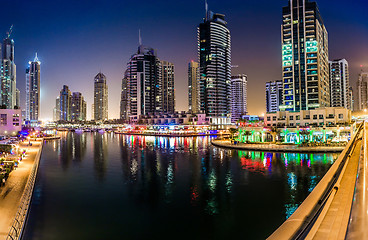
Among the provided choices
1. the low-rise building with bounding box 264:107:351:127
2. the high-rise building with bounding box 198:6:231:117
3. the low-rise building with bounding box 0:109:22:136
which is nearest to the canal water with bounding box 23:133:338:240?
the low-rise building with bounding box 264:107:351:127

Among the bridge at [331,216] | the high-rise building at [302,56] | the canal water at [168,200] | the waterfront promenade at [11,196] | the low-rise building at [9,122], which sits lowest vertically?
the canal water at [168,200]

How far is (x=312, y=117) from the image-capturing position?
2603 inches

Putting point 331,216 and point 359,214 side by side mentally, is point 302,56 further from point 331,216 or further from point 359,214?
point 331,216

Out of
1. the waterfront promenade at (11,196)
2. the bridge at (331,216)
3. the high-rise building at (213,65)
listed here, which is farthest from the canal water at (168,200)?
the high-rise building at (213,65)

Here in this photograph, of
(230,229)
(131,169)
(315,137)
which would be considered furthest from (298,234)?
(315,137)

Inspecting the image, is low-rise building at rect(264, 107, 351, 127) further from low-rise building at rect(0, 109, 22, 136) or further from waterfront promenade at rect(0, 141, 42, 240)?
low-rise building at rect(0, 109, 22, 136)

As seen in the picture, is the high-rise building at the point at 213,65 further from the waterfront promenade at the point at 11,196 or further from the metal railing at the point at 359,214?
the metal railing at the point at 359,214

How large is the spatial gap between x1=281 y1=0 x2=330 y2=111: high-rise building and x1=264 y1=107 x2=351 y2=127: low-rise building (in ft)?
57.5

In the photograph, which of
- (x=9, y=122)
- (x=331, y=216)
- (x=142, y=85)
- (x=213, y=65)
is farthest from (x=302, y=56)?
(x=142, y=85)

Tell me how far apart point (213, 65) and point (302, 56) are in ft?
237

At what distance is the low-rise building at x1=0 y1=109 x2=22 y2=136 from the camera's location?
7944 centimetres

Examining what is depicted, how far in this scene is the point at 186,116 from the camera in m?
148

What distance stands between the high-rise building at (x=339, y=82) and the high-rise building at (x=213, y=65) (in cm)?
6540

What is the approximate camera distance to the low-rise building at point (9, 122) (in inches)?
3127
